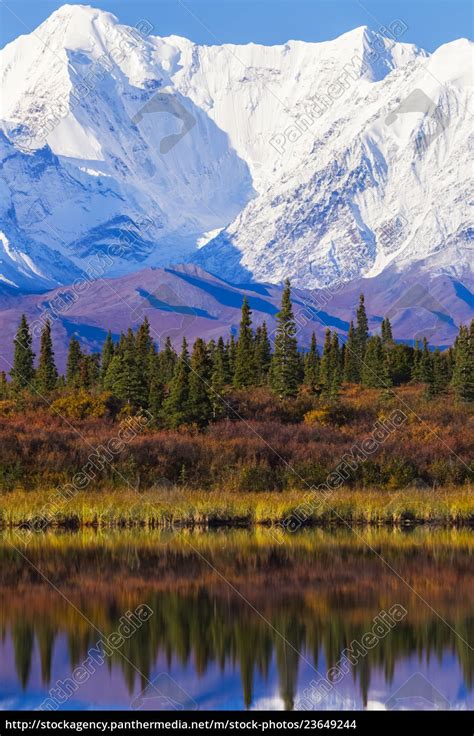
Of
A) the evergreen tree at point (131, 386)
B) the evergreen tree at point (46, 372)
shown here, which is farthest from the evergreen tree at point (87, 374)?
the evergreen tree at point (131, 386)

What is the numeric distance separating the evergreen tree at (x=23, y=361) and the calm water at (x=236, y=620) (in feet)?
165

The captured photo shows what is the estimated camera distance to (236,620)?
2808 centimetres

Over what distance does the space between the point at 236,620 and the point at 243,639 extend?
1.66 metres

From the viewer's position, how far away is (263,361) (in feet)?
343

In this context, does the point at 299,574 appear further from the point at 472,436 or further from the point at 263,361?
the point at 263,361

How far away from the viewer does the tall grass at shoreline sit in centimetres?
4225

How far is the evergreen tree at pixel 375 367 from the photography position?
3782 inches

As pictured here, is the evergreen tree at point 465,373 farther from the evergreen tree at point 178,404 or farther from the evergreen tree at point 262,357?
the evergreen tree at point 178,404

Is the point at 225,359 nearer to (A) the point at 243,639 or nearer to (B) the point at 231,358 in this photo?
(B) the point at 231,358

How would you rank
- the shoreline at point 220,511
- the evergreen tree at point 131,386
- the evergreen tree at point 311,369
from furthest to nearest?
the evergreen tree at point 311,369 < the evergreen tree at point 131,386 < the shoreline at point 220,511

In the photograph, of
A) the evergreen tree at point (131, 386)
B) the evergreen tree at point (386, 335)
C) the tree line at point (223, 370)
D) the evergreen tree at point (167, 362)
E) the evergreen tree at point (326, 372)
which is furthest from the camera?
the evergreen tree at point (386, 335)

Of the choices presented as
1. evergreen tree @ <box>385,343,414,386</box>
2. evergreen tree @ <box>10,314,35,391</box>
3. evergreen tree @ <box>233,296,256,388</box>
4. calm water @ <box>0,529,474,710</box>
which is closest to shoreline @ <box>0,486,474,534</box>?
calm water @ <box>0,529,474,710</box>

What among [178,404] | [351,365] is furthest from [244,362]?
[178,404]
